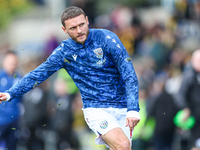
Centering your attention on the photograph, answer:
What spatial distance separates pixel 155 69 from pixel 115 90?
6.27 m

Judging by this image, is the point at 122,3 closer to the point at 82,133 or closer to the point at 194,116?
the point at 82,133

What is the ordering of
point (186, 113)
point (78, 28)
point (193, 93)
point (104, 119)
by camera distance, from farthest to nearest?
point (186, 113)
point (193, 93)
point (104, 119)
point (78, 28)

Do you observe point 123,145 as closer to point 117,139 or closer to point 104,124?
point 117,139

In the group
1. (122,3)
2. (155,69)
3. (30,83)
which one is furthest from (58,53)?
(122,3)

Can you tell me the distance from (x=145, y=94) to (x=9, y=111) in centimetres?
374

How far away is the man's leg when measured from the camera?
195 inches

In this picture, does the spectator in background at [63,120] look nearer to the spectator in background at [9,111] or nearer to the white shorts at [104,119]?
the spectator in background at [9,111]

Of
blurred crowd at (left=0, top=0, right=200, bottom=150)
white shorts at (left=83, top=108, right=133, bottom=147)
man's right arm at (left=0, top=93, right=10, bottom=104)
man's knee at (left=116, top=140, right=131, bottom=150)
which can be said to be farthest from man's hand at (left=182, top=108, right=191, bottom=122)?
man's right arm at (left=0, top=93, right=10, bottom=104)

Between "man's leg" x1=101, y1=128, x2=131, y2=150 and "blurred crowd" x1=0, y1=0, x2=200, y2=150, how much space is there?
7.69 ft

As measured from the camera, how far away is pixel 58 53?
17.9ft

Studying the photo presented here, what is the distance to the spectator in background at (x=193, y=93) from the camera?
796 cm

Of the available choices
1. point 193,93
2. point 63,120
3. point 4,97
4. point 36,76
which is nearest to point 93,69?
point 36,76

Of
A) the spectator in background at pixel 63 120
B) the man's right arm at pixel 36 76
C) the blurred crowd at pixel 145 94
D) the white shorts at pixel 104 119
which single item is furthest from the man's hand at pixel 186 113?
the man's right arm at pixel 36 76

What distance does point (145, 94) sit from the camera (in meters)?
10.3
